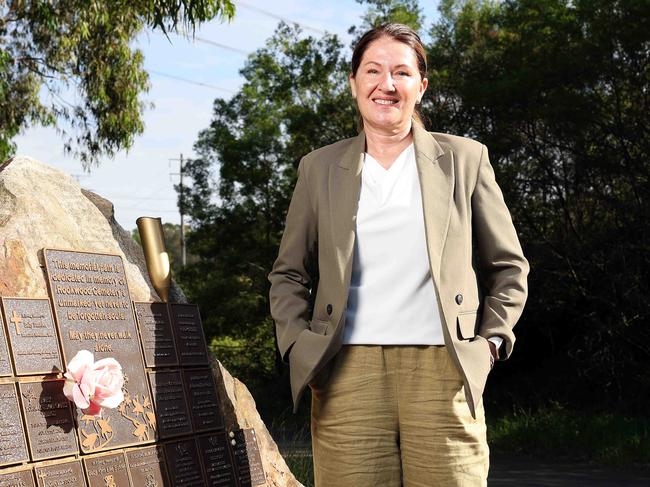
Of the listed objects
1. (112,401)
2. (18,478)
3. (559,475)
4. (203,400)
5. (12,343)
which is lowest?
(559,475)

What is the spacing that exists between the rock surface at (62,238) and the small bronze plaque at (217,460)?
22 cm

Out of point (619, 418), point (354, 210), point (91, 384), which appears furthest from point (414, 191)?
point (619, 418)

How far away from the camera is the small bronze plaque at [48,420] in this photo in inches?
183

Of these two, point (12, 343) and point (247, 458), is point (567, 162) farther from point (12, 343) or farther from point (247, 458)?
point (12, 343)

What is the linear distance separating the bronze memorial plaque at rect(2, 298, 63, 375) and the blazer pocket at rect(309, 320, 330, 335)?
1777 millimetres

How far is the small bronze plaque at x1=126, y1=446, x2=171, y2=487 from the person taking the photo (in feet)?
16.7

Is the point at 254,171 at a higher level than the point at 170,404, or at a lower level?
higher

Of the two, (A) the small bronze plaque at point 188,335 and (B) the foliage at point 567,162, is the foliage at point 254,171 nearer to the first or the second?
(B) the foliage at point 567,162

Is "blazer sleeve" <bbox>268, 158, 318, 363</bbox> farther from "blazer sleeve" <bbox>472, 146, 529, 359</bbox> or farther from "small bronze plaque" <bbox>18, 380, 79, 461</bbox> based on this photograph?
"small bronze plaque" <bbox>18, 380, 79, 461</bbox>

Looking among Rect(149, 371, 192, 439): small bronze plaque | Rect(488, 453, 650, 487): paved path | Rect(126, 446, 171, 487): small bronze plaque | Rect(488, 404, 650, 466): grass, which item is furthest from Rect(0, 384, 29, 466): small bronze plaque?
Rect(488, 404, 650, 466): grass

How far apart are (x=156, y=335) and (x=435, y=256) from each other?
2461 millimetres

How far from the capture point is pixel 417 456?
11.3ft

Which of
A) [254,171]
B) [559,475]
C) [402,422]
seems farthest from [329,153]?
[254,171]

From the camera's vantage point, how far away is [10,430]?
457cm
